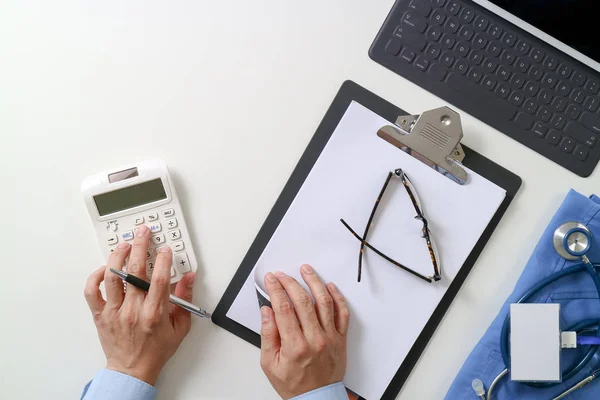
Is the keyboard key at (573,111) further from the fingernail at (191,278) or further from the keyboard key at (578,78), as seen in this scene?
the fingernail at (191,278)

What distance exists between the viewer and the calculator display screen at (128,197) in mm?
725

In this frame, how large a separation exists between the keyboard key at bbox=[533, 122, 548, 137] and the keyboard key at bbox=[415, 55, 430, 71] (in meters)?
0.19

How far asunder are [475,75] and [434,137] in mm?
117

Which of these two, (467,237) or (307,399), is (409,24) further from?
(307,399)

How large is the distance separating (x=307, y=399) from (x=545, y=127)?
54 centimetres

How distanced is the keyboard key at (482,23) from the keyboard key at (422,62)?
9 centimetres

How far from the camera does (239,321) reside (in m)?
0.76

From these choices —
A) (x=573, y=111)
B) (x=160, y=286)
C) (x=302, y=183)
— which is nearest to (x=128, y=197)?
(x=160, y=286)

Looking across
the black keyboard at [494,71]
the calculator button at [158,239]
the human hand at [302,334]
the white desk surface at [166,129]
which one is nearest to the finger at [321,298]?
the human hand at [302,334]

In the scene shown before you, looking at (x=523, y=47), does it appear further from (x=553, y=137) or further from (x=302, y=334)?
(x=302, y=334)

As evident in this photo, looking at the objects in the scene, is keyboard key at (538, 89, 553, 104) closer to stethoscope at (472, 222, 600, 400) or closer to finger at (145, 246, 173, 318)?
stethoscope at (472, 222, 600, 400)

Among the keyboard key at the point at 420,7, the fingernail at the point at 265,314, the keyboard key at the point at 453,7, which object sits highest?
the keyboard key at the point at 453,7

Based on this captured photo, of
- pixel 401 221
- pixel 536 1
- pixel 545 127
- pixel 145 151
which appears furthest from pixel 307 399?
pixel 536 1

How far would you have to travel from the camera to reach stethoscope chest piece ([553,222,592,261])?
745 millimetres
